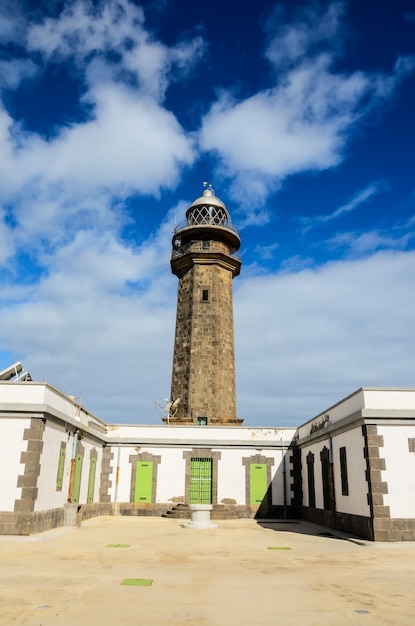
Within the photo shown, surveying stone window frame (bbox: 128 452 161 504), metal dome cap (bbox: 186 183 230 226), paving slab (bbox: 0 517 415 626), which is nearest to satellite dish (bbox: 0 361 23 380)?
paving slab (bbox: 0 517 415 626)

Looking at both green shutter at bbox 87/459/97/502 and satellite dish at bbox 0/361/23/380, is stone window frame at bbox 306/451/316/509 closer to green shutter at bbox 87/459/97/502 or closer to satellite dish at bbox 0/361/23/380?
green shutter at bbox 87/459/97/502

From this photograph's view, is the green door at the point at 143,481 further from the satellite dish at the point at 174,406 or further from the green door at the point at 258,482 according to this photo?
the green door at the point at 258,482

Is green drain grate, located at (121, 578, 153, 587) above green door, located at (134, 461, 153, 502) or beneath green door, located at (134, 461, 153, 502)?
beneath

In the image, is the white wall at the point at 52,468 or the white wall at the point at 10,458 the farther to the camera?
the white wall at the point at 52,468

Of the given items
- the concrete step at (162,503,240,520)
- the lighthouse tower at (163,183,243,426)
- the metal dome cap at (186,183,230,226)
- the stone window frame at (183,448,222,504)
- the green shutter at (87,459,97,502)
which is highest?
the metal dome cap at (186,183,230,226)

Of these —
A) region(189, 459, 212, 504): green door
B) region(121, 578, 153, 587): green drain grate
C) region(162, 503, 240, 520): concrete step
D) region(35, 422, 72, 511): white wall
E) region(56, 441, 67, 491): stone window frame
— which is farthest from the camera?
region(189, 459, 212, 504): green door

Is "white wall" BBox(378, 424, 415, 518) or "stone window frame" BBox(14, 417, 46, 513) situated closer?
"white wall" BBox(378, 424, 415, 518)

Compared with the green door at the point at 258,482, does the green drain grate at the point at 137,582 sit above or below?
below

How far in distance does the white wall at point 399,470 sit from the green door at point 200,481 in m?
9.66

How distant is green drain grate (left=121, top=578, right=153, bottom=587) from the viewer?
6449 millimetres

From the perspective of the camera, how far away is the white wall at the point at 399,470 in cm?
1166

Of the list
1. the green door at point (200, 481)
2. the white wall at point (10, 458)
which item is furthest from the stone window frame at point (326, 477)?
the white wall at point (10, 458)

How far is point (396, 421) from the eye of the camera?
40.4ft

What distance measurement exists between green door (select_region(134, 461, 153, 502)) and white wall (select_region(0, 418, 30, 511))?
868 centimetres
